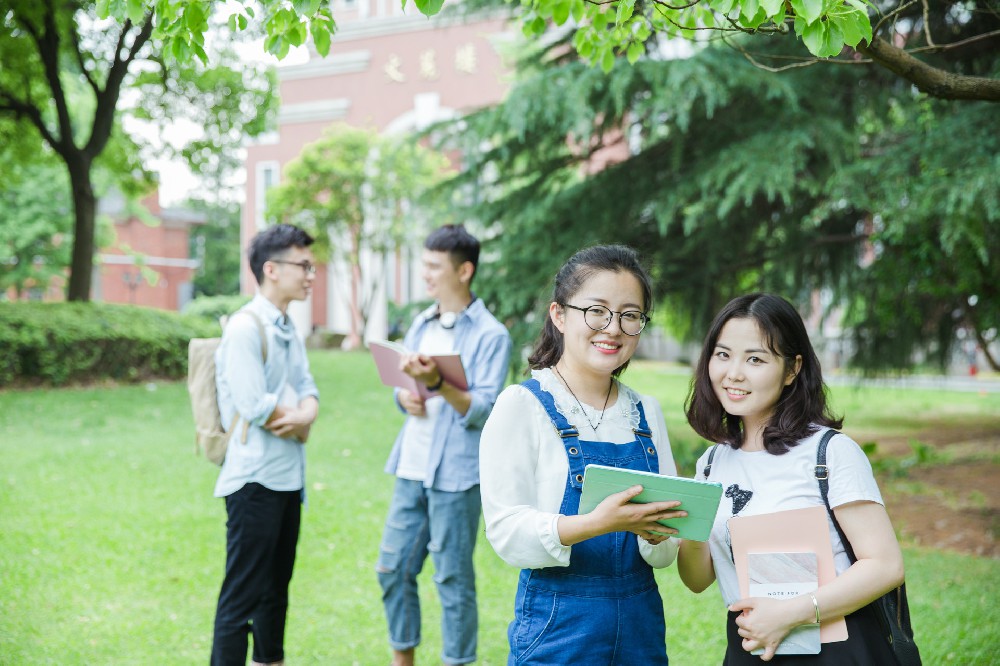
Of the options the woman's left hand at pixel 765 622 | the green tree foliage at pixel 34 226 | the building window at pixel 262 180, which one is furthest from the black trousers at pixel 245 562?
the building window at pixel 262 180

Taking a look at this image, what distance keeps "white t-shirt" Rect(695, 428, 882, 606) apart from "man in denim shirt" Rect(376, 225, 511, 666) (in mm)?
1440

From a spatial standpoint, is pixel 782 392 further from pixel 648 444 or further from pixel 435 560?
pixel 435 560

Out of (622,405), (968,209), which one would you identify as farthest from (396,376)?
(968,209)

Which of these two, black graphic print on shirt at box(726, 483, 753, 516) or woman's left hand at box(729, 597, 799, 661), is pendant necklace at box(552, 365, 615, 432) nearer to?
black graphic print on shirt at box(726, 483, 753, 516)

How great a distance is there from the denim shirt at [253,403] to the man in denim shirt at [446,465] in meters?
0.48

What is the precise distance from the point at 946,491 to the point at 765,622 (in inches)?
257

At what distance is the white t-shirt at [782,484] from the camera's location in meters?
1.99

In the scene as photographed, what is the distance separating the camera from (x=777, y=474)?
6.84ft

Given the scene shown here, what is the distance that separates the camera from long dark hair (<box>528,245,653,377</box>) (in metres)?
2.15

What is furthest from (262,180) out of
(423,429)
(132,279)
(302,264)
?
(423,429)

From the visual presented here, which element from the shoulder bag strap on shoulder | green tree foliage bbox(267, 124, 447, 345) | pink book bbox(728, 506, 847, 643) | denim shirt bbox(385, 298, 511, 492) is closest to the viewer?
pink book bbox(728, 506, 847, 643)

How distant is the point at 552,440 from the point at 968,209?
14.9 feet

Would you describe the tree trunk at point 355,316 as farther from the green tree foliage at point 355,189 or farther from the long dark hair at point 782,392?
the long dark hair at point 782,392

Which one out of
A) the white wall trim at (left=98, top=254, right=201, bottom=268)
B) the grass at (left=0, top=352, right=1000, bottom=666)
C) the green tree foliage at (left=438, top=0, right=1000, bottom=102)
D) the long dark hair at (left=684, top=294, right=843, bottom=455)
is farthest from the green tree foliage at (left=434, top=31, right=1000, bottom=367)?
the white wall trim at (left=98, top=254, right=201, bottom=268)
